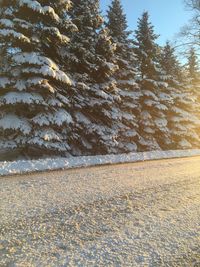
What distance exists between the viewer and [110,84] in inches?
703

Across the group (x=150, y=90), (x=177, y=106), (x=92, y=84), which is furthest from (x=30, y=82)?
(x=177, y=106)

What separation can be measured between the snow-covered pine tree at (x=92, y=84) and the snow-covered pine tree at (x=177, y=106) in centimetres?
798

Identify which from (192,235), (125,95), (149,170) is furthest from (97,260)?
(125,95)

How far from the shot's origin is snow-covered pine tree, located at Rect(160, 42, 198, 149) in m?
25.7

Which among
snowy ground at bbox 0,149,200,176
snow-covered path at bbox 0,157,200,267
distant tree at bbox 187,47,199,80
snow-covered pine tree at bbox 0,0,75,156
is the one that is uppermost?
distant tree at bbox 187,47,199,80

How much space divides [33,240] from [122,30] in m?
19.7

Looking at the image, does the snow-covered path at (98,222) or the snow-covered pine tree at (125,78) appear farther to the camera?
the snow-covered pine tree at (125,78)

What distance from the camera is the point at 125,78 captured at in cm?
2142

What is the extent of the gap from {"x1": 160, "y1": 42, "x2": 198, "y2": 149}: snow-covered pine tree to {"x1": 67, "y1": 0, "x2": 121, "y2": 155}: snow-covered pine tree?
7978 millimetres

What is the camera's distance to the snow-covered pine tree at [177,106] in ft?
84.2

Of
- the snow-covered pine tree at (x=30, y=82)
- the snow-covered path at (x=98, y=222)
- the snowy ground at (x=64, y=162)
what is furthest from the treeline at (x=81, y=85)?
the snow-covered path at (x=98, y=222)

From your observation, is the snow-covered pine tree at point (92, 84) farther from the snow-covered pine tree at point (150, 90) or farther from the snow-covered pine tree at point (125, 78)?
the snow-covered pine tree at point (150, 90)

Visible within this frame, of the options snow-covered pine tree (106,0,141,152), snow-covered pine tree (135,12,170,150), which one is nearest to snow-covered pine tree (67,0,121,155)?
snow-covered pine tree (106,0,141,152)

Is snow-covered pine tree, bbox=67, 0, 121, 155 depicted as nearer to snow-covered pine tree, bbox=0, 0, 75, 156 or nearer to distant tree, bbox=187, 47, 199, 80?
snow-covered pine tree, bbox=0, 0, 75, 156
